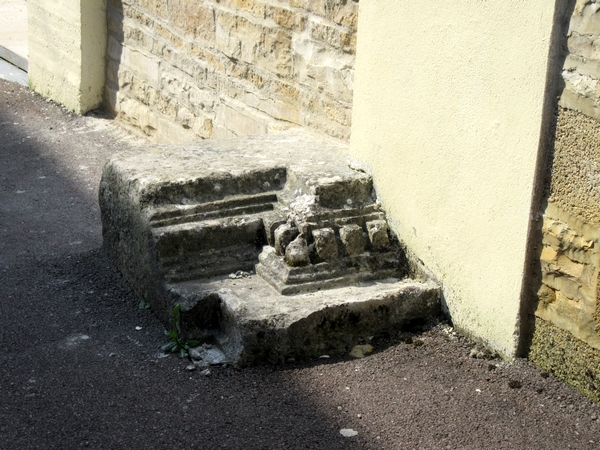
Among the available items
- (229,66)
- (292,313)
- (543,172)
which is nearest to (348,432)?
(292,313)

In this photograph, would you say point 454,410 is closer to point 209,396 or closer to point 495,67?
point 209,396

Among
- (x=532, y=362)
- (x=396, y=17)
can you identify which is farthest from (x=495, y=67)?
(x=532, y=362)

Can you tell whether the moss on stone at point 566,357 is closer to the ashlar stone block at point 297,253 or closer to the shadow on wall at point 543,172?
the shadow on wall at point 543,172

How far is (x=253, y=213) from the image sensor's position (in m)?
4.06

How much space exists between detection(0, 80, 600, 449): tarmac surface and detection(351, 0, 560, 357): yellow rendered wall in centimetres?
26

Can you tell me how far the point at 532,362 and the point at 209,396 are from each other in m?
1.29

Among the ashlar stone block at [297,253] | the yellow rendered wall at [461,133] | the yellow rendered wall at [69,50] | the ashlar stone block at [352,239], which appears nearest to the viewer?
the yellow rendered wall at [461,133]

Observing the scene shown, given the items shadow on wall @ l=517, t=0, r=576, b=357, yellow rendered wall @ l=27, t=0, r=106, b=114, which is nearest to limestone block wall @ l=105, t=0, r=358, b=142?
yellow rendered wall @ l=27, t=0, r=106, b=114

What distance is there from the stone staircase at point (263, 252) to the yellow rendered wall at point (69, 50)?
10.2ft

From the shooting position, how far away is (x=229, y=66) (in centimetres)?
553

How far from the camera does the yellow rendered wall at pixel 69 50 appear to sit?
7.04 meters

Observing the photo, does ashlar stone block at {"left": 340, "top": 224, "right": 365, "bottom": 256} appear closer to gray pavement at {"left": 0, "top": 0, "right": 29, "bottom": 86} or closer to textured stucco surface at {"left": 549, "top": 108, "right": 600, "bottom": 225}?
textured stucco surface at {"left": 549, "top": 108, "right": 600, "bottom": 225}

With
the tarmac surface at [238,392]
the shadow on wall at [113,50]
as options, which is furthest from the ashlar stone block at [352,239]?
the shadow on wall at [113,50]

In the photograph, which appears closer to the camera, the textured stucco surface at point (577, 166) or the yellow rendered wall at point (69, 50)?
the textured stucco surface at point (577, 166)
